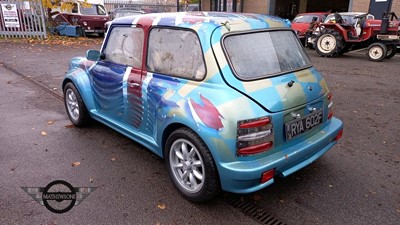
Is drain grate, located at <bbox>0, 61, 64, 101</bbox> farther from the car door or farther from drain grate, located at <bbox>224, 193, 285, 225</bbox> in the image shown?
drain grate, located at <bbox>224, 193, 285, 225</bbox>

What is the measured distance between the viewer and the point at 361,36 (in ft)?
37.7

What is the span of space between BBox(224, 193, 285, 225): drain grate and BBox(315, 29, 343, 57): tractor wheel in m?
10.4

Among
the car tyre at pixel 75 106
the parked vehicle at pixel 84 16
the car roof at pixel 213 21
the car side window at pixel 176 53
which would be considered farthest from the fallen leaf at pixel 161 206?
the parked vehicle at pixel 84 16

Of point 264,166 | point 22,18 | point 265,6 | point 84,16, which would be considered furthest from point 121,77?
point 265,6

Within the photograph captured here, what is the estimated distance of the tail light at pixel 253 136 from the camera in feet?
7.95

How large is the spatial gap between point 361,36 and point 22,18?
1554cm

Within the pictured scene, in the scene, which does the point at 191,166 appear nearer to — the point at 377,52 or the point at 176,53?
the point at 176,53

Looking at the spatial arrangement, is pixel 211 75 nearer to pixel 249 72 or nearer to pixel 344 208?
pixel 249 72

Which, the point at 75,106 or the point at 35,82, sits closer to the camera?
the point at 75,106

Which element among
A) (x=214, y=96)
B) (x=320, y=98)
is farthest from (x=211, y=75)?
(x=320, y=98)

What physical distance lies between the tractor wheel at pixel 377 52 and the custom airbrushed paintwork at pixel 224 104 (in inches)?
365

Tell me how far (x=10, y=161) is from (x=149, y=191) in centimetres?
182

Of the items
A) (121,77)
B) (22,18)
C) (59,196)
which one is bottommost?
(59,196)

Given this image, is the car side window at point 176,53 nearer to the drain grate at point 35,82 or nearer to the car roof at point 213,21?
the car roof at point 213,21
